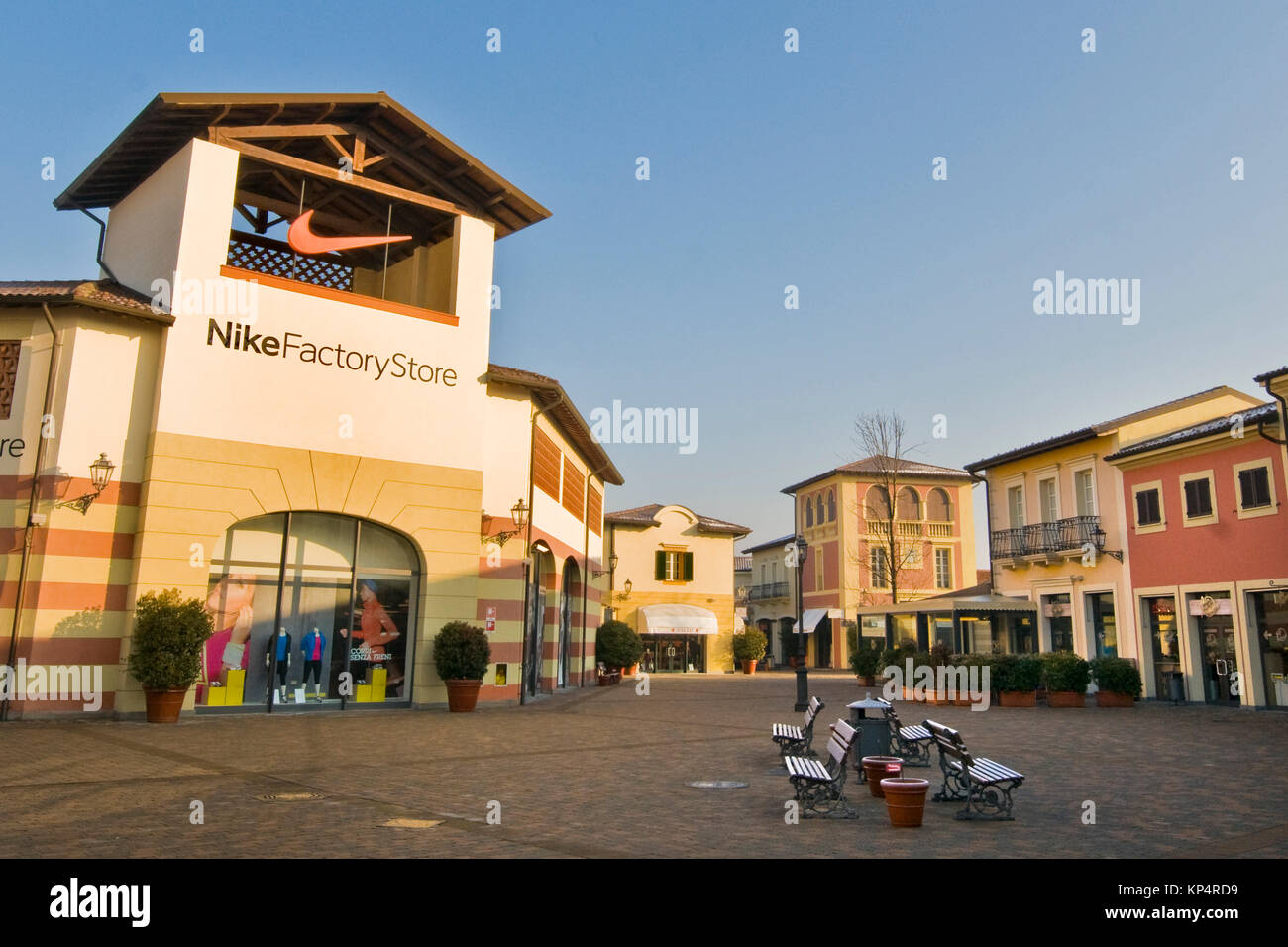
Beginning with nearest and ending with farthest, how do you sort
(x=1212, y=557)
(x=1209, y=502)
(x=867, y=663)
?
1. (x=1212, y=557)
2. (x=1209, y=502)
3. (x=867, y=663)

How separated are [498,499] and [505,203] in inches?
263

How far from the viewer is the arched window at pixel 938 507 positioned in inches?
1838

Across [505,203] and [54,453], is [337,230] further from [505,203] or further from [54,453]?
[54,453]

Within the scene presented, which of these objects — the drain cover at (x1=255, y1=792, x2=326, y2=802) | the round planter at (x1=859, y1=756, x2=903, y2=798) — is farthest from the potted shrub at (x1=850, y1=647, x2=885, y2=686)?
the drain cover at (x1=255, y1=792, x2=326, y2=802)

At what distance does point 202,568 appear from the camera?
16.3 metres

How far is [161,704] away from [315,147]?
446 inches

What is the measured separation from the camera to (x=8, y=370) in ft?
52.4

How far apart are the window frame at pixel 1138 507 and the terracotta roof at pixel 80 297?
22499mm

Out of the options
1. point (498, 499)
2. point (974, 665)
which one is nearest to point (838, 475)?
point (974, 665)

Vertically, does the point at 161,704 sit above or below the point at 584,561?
below

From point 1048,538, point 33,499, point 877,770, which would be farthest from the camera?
point 1048,538

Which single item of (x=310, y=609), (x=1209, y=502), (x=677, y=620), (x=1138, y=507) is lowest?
(x=310, y=609)

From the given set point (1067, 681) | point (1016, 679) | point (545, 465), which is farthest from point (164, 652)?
point (1067, 681)

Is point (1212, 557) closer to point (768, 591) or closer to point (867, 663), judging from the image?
point (867, 663)
